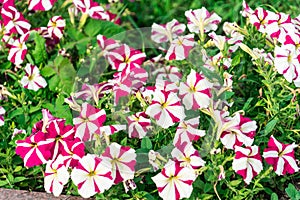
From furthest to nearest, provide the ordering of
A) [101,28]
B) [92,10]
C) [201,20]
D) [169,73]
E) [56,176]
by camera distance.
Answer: [101,28]
[92,10]
[169,73]
[201,20]
[56,176]

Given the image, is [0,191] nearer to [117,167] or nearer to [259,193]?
[117,167]

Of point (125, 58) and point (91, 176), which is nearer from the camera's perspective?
point (91, 176)

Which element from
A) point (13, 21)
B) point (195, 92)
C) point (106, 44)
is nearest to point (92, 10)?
point (106, 44)

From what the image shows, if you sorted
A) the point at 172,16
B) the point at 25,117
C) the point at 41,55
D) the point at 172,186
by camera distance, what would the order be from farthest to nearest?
the point at 172,16 < the point at 41,55 < the point at 25,117 < the point at 172,186

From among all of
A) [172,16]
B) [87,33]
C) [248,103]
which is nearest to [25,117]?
[87,33]

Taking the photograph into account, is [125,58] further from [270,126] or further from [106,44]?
[270,126]

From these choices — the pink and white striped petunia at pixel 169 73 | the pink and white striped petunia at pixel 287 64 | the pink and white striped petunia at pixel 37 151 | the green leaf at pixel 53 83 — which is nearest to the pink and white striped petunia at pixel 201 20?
the pink and white striped petunia at pixel 169 73
